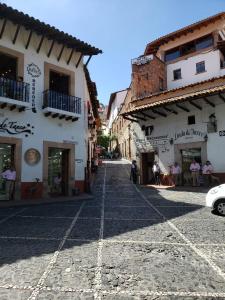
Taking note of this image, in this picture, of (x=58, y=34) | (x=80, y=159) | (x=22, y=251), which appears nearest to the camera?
(x=22, y=251)

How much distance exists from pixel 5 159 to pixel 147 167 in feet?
38.8

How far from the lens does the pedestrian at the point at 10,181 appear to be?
13.2 metres

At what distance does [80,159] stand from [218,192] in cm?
847

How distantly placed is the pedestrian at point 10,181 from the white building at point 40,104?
0.22 metres

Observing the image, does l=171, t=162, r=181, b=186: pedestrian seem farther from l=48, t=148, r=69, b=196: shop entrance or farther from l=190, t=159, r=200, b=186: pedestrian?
l=48, t=148, r=69, b=196: shop entrance

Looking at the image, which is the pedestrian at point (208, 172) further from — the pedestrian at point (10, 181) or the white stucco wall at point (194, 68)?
the pedestrian at point (10, 181)

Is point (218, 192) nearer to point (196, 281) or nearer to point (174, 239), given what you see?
point (174, 239)

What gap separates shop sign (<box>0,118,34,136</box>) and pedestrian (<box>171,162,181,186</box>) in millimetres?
9548

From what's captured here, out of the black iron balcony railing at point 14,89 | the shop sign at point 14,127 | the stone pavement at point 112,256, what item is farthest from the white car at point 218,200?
the black iron balcony railing at point 14,89

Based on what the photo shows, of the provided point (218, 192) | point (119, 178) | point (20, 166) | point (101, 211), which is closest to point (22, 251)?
point (101, 211)

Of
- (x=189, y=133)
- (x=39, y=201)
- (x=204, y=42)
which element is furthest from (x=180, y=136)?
(x=39, y=201)

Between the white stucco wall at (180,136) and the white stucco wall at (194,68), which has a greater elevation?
the white stucco wall at (194,68)

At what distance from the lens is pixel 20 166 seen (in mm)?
13789

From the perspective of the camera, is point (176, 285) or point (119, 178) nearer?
point (176, 285)
